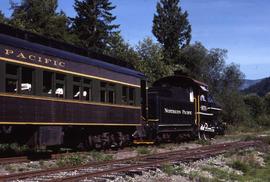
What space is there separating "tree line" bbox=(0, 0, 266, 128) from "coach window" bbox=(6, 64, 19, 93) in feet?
→ 126

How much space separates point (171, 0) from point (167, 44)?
9.14m

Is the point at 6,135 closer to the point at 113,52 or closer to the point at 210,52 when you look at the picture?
the point at 113,52

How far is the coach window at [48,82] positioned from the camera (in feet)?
53.9

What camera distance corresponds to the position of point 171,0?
286ft

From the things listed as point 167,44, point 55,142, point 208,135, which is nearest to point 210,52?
point 167,44

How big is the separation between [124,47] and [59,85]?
135 ft

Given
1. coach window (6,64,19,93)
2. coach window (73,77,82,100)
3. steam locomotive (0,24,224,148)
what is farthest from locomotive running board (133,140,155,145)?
coach window (6,64,19,93)

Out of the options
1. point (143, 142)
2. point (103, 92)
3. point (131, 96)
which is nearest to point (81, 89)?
point (103, 92)

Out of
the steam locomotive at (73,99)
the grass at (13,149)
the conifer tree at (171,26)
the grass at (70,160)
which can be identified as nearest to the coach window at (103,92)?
the steam locomotive at (73,99)

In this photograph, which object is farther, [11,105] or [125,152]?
[125,152]

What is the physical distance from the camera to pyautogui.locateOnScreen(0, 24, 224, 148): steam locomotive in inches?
592

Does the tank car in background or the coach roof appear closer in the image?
the coach roof

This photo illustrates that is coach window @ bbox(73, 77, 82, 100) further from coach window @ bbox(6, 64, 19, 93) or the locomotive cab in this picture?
the locomotive cab

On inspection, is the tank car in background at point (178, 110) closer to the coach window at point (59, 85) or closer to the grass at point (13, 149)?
the grass at point (13, 149)
